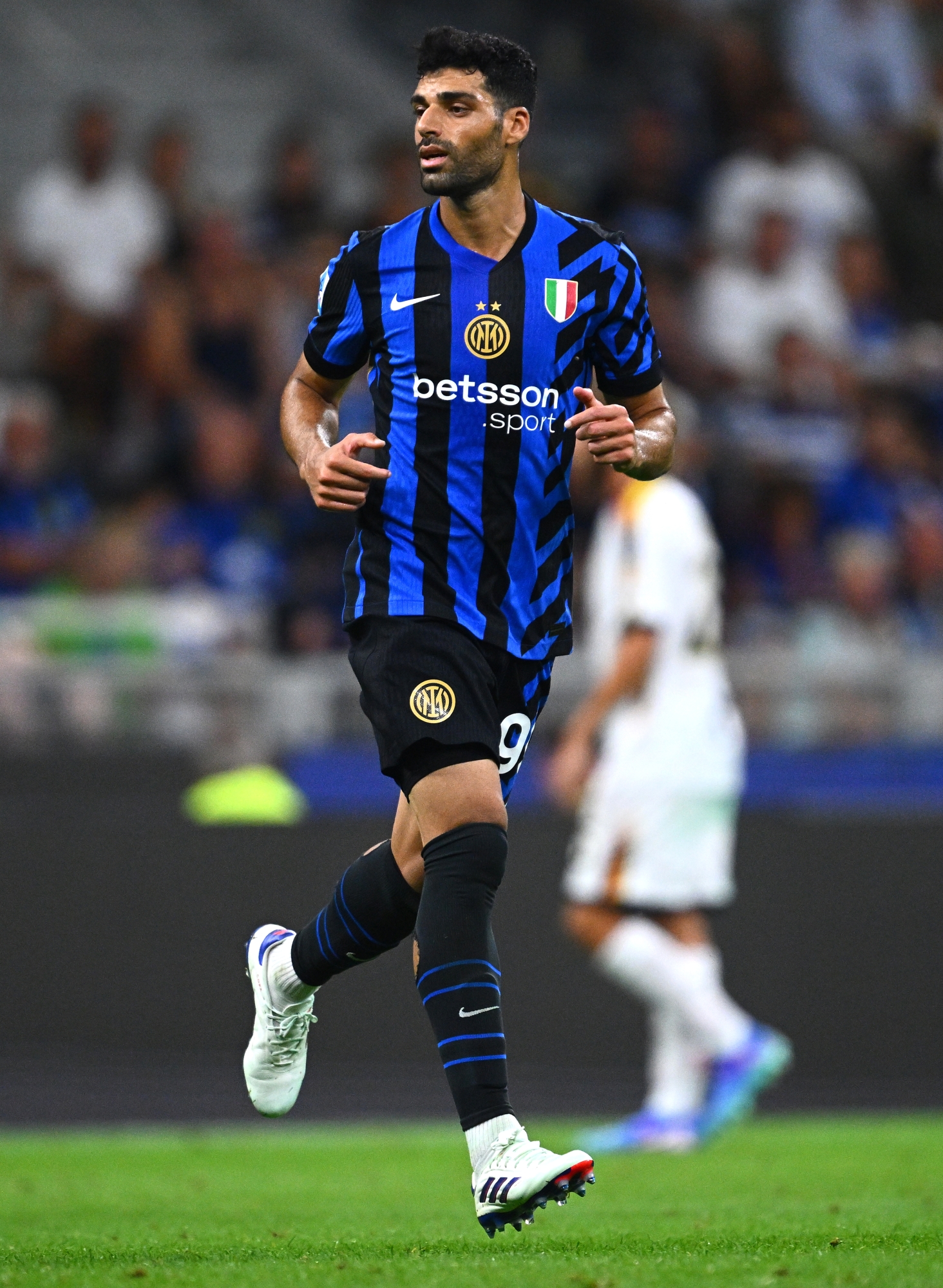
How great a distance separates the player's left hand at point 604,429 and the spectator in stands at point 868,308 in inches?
360

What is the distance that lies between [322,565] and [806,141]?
570 centimetres

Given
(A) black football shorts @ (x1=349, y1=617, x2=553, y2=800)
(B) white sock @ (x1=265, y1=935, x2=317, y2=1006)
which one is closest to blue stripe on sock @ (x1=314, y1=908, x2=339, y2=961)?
(B) white sock @ (x1=265, y1=935, x2=317, y2=1006)

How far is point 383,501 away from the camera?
4.43 meters

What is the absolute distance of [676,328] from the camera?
13.0m

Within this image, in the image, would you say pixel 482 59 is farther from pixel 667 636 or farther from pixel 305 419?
pixel 667 636

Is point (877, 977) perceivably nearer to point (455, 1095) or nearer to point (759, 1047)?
point (759, 1047)

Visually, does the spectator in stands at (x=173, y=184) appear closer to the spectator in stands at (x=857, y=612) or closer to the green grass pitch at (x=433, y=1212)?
the spectator in stands at (x=857, y=612)

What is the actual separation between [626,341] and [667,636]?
3424 millimetres

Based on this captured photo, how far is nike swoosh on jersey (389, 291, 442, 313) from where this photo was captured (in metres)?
4.41

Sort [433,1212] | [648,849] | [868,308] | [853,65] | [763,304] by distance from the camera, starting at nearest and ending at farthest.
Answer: [433,1212] → [648,849] → [763,304] → [868,308] → [853,65]

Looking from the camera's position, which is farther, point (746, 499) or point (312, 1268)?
point (746, 499)

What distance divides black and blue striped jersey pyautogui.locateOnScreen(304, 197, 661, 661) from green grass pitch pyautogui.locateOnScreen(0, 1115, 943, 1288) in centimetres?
129

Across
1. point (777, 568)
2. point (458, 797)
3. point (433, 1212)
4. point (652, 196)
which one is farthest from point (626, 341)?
point (652, 196)

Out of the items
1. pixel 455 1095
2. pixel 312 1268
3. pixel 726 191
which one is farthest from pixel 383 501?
pixel 726 191
